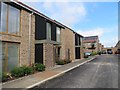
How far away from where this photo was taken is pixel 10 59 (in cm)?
1341

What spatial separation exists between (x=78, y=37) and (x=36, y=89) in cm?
2957

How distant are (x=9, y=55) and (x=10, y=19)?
281 centimetres

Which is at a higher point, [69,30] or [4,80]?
[69,30]

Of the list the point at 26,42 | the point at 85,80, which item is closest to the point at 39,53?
the point at 26,42

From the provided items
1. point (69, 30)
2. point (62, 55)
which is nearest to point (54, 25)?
point (62, 55)

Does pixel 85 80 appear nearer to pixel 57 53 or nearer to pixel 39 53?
pixel 39 53

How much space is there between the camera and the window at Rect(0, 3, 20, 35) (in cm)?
1300

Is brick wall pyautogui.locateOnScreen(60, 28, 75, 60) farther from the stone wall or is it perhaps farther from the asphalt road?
the asphalt road

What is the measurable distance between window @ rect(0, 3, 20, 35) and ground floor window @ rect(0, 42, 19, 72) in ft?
3.41

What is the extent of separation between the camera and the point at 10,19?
13.8 meters

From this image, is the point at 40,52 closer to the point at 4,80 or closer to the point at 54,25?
the point at 54,25

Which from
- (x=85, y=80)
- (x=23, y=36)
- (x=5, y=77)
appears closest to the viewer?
(x=5, y=77)

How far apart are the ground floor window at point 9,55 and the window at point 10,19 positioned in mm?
1041

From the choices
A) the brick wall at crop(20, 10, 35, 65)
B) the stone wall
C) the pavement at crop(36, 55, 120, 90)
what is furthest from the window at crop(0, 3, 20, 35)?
the pavement at crop(36, 55, 120, 90)
